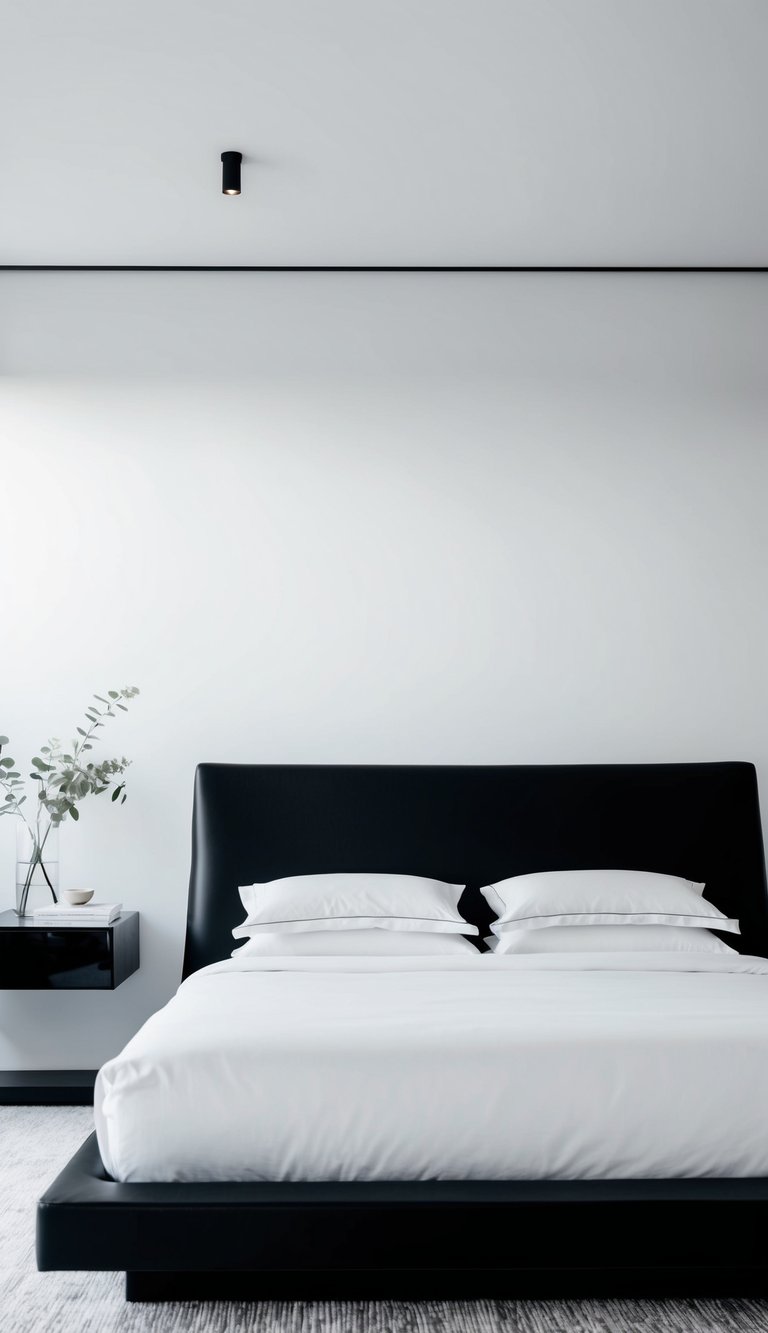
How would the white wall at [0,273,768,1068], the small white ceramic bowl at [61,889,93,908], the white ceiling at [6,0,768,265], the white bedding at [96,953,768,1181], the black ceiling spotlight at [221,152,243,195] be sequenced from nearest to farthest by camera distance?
the white bedding at [96,953,768,1181] < the white ceiling at [6,0,768,265] < the black ceiling spotlight at [221,152,243,195] < the small white ceramic bowl at [61,889,93,908] < the white wall at [0,273,768,1068]

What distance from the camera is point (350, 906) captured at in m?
3.27

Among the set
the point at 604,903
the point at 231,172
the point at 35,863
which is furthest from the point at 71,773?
the point at 231,172

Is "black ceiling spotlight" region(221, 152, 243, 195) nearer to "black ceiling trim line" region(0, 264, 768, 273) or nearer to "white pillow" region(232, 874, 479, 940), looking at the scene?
"black ceiling trim line" region(0, 264, 768, 273)

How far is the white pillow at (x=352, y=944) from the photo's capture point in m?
3.20

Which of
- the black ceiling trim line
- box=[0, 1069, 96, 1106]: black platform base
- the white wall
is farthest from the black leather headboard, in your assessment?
the black ceiling trim line

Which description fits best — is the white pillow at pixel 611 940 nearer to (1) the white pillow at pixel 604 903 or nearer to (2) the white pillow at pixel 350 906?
(1) the white pillow at pixel 604 903

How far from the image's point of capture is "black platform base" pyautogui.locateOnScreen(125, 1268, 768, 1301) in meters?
2.23

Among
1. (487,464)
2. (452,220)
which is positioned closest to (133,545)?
(487,464)

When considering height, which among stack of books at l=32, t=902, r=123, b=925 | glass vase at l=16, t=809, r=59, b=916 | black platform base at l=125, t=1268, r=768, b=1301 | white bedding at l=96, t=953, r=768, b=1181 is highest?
glass vase at l=16, t=809, r=59, b=916

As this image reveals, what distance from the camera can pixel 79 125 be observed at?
3.03m

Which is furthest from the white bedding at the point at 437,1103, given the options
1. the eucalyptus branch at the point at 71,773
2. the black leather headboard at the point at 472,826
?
the eucalyptus branch at the point at 71,773

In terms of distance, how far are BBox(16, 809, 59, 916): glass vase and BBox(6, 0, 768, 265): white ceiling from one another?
6.63 feet

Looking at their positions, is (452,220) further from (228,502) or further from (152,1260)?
(152,1260)

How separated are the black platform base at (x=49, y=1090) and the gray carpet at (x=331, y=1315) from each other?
4.01ft
